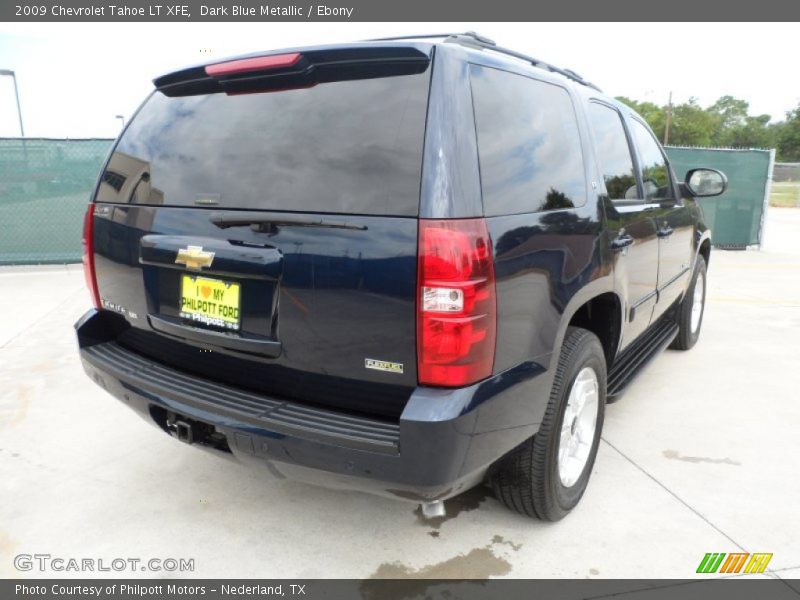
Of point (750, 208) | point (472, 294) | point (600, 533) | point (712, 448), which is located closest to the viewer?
point (472, 294)

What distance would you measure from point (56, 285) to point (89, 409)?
14.6ft

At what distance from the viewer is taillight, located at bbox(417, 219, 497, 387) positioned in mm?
1817

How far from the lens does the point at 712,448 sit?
11.1 ft

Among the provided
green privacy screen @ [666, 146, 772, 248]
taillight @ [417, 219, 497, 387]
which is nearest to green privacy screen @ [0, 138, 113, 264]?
taillight @ [417, 219, 497, 387]

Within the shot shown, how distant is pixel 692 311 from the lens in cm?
511

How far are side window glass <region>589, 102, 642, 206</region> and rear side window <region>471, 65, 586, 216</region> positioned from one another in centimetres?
35

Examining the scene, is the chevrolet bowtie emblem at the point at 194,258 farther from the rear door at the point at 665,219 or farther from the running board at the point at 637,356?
the rear door at the point at 665,219

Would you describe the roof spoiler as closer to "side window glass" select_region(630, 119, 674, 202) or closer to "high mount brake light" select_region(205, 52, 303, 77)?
"high mount brake light" select_region(205, 52, 303, 77)

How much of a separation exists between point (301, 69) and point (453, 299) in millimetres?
1024

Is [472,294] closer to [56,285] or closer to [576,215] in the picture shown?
[576,215]

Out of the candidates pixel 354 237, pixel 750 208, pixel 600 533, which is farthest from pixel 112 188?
pixel 750 208

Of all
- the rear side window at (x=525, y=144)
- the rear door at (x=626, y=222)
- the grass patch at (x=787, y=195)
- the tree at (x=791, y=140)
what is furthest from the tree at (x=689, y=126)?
the rear side window at (x=525, y=144)

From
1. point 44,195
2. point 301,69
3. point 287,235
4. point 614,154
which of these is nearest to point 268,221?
point 287,235

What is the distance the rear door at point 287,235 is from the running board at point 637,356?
169 centimetres
